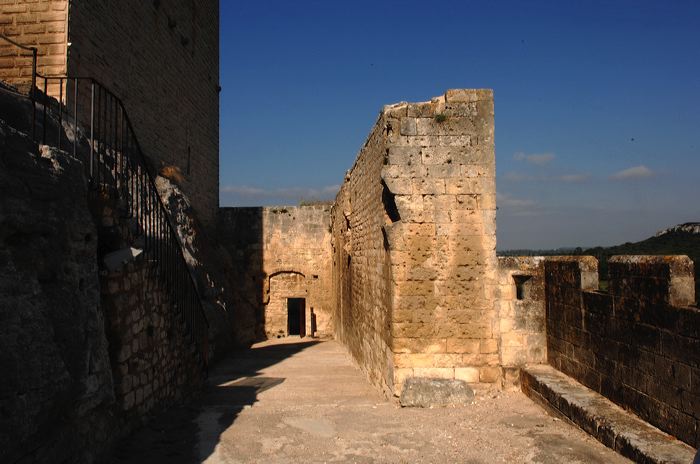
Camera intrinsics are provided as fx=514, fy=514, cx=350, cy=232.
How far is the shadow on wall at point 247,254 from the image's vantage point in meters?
17.7

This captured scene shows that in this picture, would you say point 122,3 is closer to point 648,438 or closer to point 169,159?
point 169,159

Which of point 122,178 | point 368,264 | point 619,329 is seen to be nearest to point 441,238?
point 368,264

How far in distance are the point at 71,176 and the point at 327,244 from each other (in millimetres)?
13736

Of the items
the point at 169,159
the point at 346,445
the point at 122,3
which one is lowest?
the point at 346,445

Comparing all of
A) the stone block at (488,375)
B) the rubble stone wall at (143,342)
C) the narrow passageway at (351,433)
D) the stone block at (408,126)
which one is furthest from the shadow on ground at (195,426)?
the stone block at (408,126)

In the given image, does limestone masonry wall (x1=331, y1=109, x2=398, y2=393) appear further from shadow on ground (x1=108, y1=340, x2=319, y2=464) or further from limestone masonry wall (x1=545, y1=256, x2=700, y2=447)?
limestone masonry wall (x1=545, y1=256, x2=700, y2=447)

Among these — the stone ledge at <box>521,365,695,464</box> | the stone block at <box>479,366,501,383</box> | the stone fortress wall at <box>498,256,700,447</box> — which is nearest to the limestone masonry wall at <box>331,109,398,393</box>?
the stone block at <box>479,366,501,383</box>

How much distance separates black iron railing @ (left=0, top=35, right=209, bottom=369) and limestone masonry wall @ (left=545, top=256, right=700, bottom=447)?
502 cm

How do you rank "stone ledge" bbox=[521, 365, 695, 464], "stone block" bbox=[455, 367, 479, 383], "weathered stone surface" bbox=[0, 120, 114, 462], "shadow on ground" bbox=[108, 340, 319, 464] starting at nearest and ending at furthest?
"weathered stone surface" bbox=[0, 120, 114, 462] → "stone ledge" bbox=[521, 365, 695, 464] → "shadow on ground" bbox=[108, 340, 319, 464] → "stone block" bbox=[455, 367, 479, 383]

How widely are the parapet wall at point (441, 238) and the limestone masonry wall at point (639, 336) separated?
44.5 inches

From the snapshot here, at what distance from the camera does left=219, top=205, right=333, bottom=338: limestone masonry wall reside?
58.4 feet

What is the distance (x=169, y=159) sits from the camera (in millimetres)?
13734

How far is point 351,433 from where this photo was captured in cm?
569

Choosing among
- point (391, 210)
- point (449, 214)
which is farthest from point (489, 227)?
point (391, 210)
